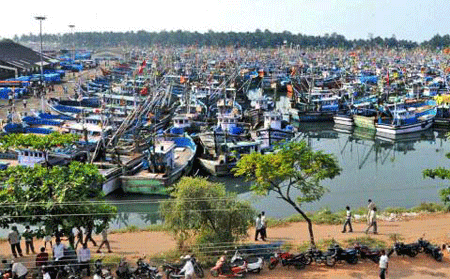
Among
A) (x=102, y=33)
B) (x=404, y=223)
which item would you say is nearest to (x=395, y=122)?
(x=404, y=223)

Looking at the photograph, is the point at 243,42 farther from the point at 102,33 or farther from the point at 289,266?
the point at 289,266

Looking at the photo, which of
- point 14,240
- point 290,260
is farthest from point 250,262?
point 14,240

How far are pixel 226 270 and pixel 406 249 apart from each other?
15.3ft

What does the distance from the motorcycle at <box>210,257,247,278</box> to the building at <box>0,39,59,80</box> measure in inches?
2171

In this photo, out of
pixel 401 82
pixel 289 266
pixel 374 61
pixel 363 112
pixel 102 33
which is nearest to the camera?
pixel 289 266

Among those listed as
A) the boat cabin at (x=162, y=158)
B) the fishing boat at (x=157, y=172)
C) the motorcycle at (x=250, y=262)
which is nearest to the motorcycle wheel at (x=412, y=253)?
the motorcycle at (x=250, y=262)

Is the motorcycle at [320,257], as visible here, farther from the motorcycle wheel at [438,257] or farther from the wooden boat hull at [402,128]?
the wooden boat hull at [402,128]

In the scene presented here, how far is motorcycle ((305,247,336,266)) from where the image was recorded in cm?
1200

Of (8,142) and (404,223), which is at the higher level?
(8,142)

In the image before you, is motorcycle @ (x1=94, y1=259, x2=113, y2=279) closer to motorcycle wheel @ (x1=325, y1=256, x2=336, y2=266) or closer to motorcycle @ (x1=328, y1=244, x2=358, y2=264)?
motorcycle wheel @ (x1=325, y1=256, x2=336, y2=266)

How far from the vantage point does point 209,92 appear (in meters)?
48.3

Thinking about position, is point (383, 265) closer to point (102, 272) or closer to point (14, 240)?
point (102, 272)

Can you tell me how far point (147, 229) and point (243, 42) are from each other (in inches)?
4695

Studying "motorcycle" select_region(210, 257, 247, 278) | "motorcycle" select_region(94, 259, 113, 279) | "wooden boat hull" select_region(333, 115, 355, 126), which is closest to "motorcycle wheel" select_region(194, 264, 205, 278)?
"motorcycle" select_region(210, 257, 247, 278)
